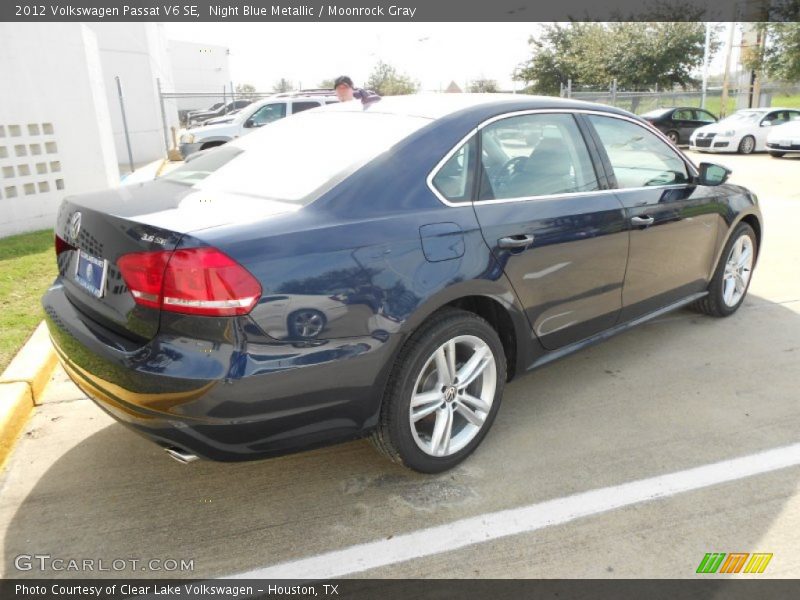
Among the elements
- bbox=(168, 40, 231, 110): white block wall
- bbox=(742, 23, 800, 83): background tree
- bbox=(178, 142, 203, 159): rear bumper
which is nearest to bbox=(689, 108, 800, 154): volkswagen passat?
bbox=(742, 23, 800, 83): background tree

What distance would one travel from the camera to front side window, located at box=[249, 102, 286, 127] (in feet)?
48.4

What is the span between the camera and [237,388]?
87.4 inches

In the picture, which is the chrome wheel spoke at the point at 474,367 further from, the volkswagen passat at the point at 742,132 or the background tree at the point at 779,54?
the background tree at the point at 779,54

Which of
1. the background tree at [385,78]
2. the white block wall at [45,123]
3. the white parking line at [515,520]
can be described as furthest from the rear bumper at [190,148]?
the background tree at [385,78]

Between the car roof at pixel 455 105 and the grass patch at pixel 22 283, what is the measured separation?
2631 mm

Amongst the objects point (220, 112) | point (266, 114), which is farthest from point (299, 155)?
point (220, 112)

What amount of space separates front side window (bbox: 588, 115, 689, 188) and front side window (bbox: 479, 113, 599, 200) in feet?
0.79

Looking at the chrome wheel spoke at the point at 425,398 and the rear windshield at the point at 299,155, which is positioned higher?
the rear windshield at the point at 299,155

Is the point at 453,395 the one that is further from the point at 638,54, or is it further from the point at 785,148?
the point at 638,54

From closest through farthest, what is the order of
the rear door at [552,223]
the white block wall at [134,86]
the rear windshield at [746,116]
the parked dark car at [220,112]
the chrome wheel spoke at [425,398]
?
the chrome wheel spoke at [425,398] → the rear door at [552,223] → the white block wall at [134,86] → the rear windshield at [746,116] → the parked dark car at [220,112]

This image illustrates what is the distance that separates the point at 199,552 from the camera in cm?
249

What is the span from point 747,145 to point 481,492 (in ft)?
65.3

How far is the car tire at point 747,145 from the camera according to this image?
19.0m

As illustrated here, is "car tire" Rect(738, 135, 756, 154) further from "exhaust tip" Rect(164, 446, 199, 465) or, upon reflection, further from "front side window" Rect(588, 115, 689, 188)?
"exhaust tip" Rect(164, 446, 199, 465)
